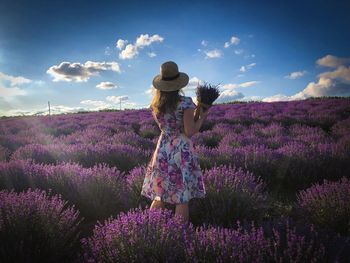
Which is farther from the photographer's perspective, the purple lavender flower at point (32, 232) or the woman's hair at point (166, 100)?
the woman's hair at point (166, 100)

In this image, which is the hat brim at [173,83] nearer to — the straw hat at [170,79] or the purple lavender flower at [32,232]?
the straw hat at [170,79]

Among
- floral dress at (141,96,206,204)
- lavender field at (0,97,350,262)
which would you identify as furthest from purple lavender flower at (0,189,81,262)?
floral dress at (141,96,206,204)

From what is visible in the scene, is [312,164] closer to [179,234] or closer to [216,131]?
[179,234]

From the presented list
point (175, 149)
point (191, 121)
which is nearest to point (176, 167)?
point (175, 149)

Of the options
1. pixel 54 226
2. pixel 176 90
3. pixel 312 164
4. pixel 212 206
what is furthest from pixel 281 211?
pixel 54 226

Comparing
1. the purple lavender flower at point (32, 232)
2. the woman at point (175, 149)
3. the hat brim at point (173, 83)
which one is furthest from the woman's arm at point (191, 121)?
the purple lavender flower at point (32, 232)

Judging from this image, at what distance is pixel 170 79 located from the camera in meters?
3.21

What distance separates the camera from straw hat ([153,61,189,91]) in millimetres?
3153

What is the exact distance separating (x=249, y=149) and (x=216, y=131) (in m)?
3.59

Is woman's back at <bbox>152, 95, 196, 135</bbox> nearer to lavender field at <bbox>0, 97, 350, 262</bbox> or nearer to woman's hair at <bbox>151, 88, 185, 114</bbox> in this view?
woman's hair at <bbox>151, 88, 185, 114</bbox>

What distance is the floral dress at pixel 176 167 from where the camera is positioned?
316cm

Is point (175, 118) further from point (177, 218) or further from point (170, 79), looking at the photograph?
point (177, 218)

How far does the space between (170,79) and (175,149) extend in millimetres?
657

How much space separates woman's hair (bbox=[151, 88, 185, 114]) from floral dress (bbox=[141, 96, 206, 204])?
0.04 meters
